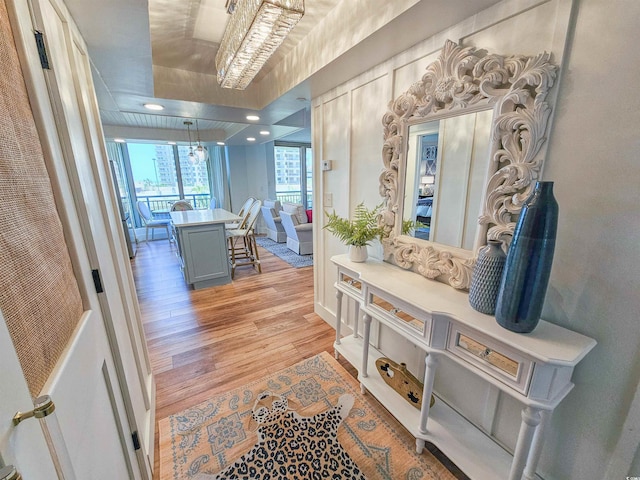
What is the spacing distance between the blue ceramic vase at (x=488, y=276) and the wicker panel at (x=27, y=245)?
4.65 feet

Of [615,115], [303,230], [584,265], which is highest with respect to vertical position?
[615,115]

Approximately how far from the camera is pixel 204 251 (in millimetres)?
3543

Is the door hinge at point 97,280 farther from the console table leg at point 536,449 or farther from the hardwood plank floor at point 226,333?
the console table leg at point 536,449

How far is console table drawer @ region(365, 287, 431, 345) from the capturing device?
4.19 feet

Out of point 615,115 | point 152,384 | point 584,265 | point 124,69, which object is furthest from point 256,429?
point 124,69

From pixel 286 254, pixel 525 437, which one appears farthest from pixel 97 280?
pixel 286 254

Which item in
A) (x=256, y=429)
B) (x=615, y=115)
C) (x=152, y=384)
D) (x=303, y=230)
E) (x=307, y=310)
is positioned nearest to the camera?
(x=615, y=115)

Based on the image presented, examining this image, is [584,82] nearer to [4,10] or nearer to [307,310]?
[4,10]

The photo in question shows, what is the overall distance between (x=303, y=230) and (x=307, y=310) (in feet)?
6.86

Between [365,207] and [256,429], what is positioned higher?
[365,207]

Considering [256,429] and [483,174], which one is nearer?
[483,174]

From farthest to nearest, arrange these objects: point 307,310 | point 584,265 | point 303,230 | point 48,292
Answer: point 303,230
point 307,310
point 584,265
point 48,292

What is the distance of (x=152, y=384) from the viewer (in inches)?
72.2

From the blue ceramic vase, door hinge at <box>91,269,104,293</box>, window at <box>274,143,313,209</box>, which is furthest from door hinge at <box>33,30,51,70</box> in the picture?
window at <box>274,143,313,209</box>
